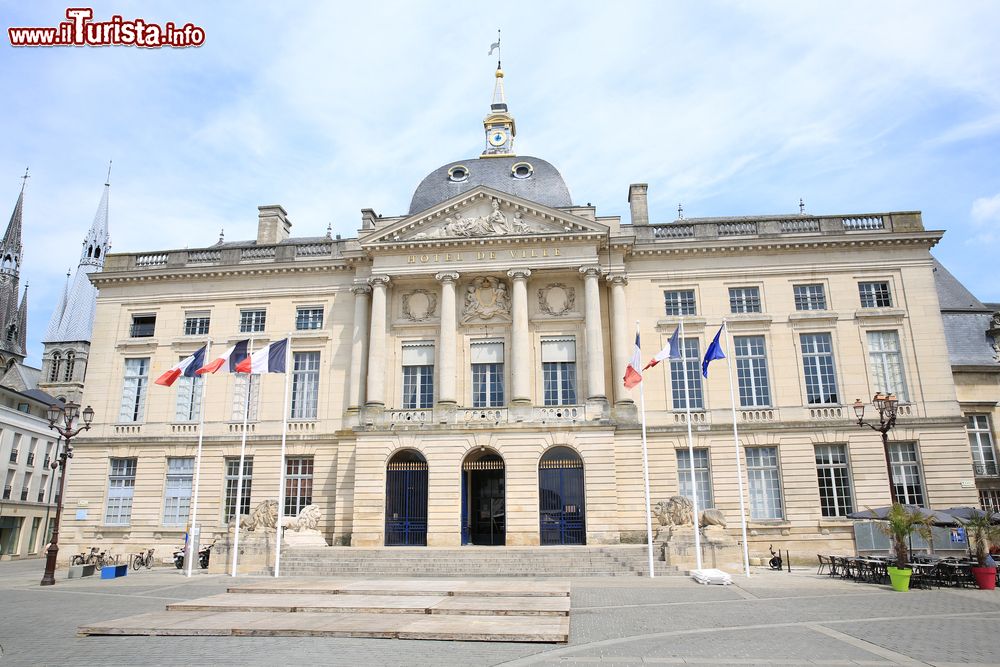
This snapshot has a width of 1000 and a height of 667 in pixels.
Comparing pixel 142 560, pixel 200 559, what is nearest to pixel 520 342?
pixel 200 559

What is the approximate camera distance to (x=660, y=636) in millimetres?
11109

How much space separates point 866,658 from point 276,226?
1240 inches

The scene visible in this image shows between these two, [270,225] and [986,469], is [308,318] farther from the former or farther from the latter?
[986,469]

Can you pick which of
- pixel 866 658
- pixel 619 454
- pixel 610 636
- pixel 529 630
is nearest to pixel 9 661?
pixel 529 630

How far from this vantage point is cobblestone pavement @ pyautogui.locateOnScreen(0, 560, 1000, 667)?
941 cm

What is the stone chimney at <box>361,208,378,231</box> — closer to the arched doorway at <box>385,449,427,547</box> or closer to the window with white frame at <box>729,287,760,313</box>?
the arched doorway at <box>385,449,427,547</box>

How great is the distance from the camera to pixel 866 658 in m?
9.32

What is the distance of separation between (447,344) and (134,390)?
1456cm

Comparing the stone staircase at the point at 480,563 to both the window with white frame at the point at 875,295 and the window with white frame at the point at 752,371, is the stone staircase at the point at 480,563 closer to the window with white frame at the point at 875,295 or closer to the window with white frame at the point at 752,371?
the window with white frame at the point at 752,371

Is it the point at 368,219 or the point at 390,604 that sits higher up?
the point at 368,219

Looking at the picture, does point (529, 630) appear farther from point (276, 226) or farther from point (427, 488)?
point (276, 226)

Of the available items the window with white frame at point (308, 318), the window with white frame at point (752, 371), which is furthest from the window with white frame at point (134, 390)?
the window with white frame at point (752, 371)

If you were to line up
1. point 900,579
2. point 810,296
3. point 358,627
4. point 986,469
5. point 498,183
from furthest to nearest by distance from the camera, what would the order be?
point 498,183, point 810,296, point 986,469, point 900,579, point 358,627

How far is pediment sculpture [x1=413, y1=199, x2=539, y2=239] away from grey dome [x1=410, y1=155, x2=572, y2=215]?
306 cm
